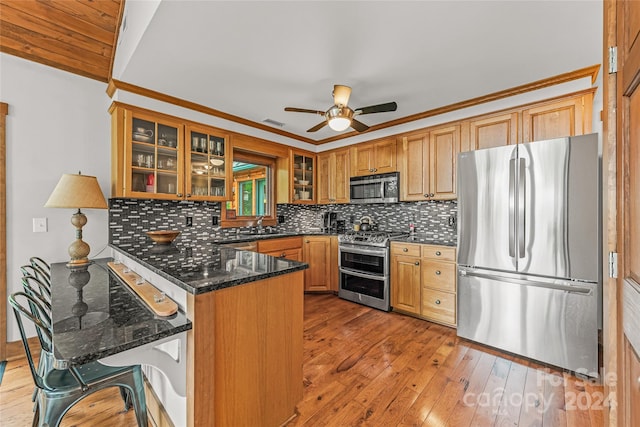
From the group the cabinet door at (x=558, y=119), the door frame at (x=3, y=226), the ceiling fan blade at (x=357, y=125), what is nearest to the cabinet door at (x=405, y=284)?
the ceiling fan blade at (x=357, y=125)

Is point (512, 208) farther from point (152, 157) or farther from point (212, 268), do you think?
point (152, 157)

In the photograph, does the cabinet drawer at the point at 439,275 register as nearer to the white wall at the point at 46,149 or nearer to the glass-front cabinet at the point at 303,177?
the glass-front cabinet at the point at 303,177

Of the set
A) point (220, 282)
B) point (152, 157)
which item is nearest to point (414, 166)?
point (220, 282)

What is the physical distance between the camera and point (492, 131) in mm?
2822

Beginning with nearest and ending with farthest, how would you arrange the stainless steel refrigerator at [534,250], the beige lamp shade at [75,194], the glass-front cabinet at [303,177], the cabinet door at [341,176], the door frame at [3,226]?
1. the stainless steel refrigerator at [534,250]
2. the beige lamp shade at [75,194]
3. the door frame at [3,226]
4. the cabinet door at [341,176]
5. the glass-front cabinet at [303,177]

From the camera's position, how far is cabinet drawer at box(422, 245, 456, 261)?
2.81 metres

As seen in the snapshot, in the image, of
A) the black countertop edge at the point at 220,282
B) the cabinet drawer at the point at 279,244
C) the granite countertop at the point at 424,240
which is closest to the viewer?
the black countertop edge at the point at 220,282

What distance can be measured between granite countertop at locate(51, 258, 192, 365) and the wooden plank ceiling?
2128 millimetres

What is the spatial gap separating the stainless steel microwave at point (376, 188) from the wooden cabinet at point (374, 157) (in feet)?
0.32

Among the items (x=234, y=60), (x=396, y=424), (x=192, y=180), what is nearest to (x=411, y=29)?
(x=234, y=60)

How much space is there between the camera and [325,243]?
159 inches

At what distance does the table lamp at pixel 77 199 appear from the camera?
2.12 meters

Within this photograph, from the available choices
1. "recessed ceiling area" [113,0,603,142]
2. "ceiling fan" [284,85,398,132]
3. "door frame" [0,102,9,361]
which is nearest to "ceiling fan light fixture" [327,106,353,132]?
"ceiling fan" [284,85,398,132]

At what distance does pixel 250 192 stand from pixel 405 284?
101 inches
